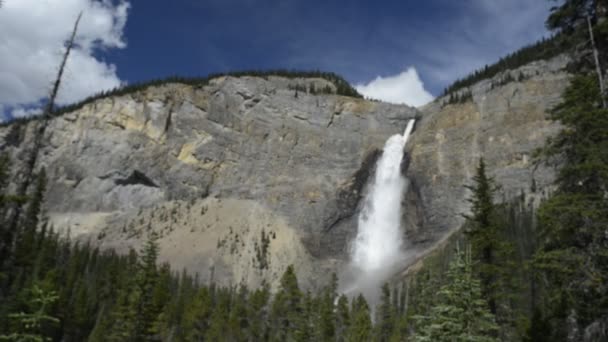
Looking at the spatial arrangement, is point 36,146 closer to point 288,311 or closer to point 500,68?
point 288,311

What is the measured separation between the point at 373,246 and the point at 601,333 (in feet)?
339

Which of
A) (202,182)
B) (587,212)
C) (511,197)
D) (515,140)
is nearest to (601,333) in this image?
(587,212)

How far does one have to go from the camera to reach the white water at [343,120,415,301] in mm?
104125

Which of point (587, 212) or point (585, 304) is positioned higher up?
point (587, 212)

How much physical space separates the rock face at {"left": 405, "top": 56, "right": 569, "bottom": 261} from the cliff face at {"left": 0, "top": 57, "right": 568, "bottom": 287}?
0.29 metres

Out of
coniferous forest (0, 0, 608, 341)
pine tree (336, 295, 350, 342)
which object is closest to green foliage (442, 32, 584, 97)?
pine tree (336, 295, 350, 342)

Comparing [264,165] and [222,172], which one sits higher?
[264,165]

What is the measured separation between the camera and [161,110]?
13412 cm

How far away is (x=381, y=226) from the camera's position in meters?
116

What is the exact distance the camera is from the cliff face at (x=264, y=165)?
108000 millimetres

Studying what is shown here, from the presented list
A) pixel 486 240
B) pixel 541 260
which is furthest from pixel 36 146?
pixel 486 240

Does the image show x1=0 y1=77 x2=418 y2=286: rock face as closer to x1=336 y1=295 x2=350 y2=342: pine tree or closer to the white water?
the white water

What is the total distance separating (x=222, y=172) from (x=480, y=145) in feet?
210

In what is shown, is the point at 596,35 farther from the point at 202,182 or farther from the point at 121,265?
the point at 202,182
